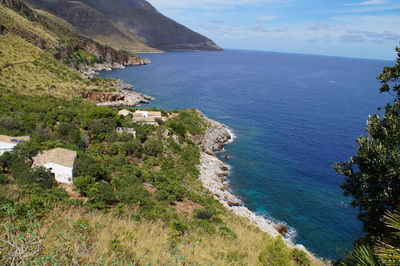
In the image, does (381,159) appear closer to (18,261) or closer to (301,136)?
(18,261)

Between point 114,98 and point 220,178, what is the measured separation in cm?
4274

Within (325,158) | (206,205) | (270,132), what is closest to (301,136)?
(270,132)

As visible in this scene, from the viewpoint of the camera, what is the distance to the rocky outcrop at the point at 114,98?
60.4m

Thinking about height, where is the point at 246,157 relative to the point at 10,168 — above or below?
below

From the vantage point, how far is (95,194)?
53.2 ft

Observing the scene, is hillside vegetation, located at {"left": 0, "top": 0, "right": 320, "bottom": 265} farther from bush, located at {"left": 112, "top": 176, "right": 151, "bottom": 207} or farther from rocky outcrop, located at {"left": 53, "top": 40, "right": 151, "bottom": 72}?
rocky outcrop, located at {"left": 53, "top": 40, "right": 151, "bottom": 72}

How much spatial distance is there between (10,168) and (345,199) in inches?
1323

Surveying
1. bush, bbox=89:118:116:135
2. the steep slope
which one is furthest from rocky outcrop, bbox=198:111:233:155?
the steep slope

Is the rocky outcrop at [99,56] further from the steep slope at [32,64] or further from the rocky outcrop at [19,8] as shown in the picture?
the rocky outcrop at [19,8]

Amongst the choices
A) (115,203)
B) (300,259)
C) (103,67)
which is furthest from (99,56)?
(300,259)

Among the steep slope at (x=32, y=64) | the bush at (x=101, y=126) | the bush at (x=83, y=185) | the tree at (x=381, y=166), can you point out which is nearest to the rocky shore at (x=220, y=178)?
the tree at (x=381, y=166)

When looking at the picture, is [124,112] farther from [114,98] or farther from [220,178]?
[220,178]

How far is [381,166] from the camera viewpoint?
885cm

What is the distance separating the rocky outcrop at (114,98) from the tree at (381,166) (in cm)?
5891
